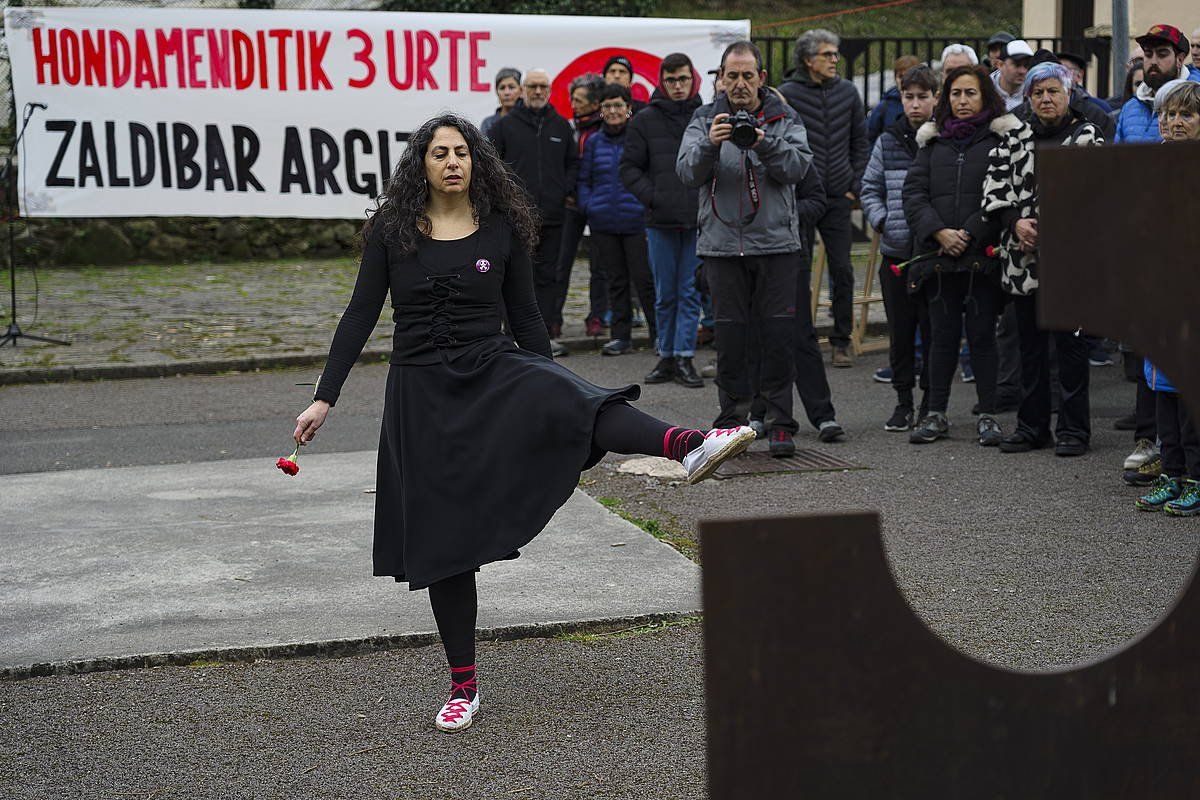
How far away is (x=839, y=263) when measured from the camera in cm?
1054

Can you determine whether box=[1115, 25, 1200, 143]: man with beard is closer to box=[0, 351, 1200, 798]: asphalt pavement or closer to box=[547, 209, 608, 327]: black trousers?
box=[0, 351, 1200, 798]: asphalt pavement

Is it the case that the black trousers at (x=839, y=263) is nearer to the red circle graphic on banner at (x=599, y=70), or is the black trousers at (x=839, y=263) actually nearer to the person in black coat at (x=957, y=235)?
the person in black coat at (x=957, y=235)

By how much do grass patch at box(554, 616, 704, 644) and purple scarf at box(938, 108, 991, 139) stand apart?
391 cm

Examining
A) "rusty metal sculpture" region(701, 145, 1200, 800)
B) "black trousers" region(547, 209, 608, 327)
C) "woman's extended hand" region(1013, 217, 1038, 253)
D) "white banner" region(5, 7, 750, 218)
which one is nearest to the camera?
"rusty metal sculpture" region(701, 145, 1200, 800)

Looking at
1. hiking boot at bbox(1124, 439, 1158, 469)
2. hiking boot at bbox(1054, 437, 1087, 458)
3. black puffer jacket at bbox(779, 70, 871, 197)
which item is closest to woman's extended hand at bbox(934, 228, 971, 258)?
hiking boot at bbox(1054, 437, 1087, 458)

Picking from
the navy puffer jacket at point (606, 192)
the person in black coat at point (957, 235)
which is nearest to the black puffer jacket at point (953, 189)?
the person in black coat at point (957, 235)

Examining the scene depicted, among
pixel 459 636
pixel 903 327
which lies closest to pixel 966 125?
pixel 903 327

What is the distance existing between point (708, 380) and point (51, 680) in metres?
6.22

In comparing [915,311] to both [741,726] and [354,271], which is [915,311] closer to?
[741,726]

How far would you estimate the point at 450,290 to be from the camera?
14.5 ft

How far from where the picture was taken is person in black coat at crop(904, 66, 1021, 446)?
7949mm

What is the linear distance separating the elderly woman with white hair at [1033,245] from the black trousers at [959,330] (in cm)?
22

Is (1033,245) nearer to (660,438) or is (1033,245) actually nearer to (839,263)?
(839,263)

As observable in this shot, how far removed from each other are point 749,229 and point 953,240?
45.7 inches
